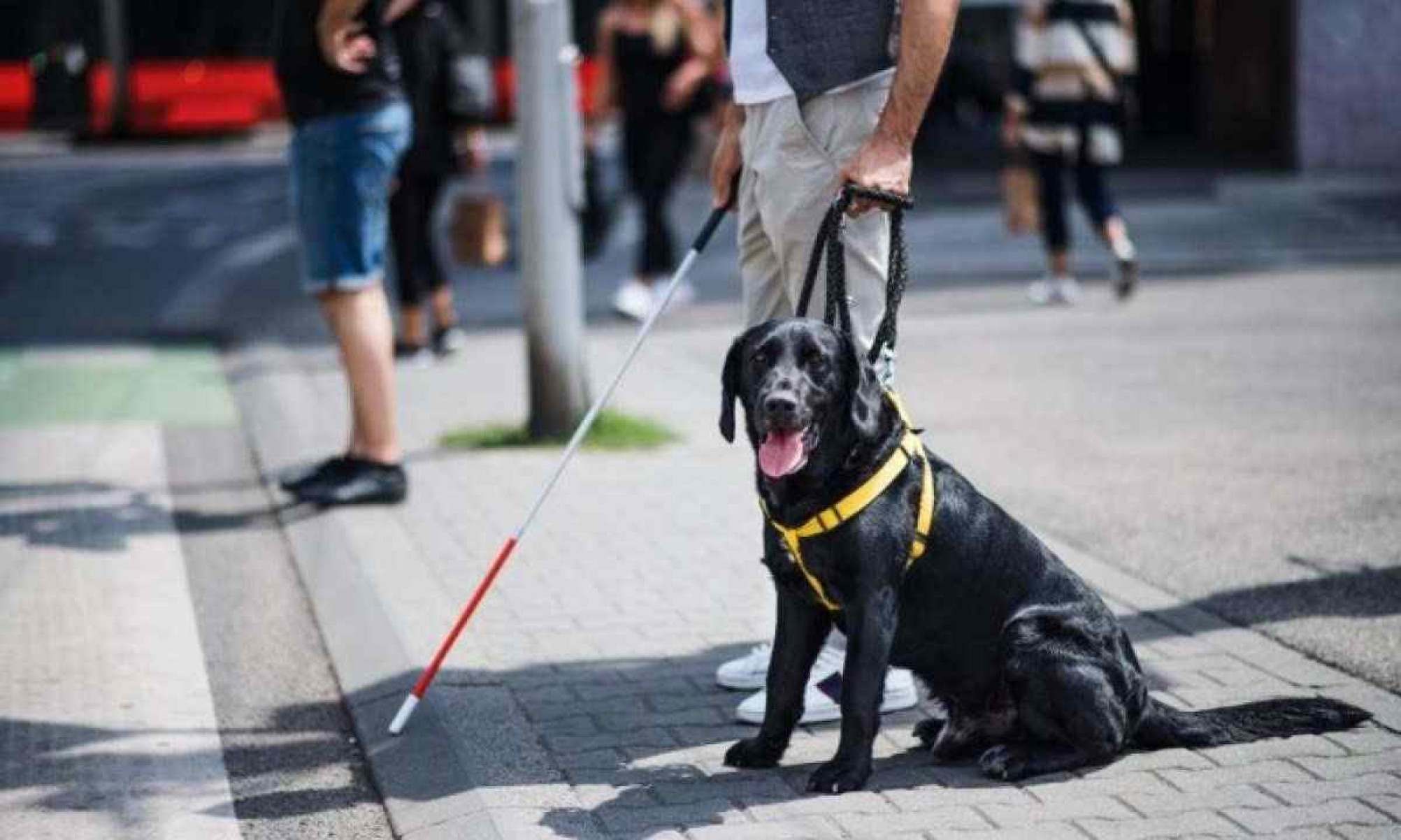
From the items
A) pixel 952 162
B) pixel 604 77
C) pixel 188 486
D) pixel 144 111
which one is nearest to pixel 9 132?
pixel 144 111

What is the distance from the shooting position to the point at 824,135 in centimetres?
526

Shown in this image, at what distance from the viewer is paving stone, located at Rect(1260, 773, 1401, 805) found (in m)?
4.49

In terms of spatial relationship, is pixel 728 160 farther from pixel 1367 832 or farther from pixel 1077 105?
pixel 1077 105

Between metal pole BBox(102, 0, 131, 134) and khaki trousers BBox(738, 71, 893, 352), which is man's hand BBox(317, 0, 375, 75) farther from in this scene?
metal pole BBox(102, 0, 131, 134)

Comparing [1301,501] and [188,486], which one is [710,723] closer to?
[1301,501]

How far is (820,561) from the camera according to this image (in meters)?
4.60

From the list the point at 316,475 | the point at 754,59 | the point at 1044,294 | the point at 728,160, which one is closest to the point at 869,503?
the point at 754,59

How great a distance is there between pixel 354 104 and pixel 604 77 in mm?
5350

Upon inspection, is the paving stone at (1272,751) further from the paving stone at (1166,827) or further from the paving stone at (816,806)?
the paving stone at (816,806)

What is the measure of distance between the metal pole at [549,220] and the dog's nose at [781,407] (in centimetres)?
443

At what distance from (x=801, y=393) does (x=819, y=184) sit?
966 mm

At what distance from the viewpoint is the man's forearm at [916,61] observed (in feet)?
16.3

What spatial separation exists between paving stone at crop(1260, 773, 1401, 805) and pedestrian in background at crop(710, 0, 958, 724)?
957 millimetres

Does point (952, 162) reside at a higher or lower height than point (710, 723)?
lower
